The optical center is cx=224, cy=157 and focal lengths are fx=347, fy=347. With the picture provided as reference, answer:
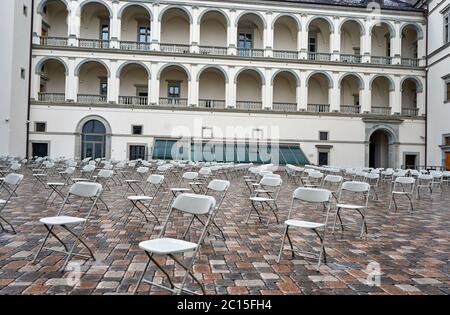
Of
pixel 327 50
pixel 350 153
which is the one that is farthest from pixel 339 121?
pixel 327 50

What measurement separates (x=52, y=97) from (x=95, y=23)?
731cm

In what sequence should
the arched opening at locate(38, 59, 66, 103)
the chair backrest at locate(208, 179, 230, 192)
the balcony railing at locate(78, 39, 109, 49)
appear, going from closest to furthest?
the chair backrest at locate(208, 179, 230, 192) < the balcony railing at locate(78, 39, 109, 49) < the arched opening at locate(38, 59, 66, 103)

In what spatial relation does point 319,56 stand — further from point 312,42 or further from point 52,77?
point 52,77

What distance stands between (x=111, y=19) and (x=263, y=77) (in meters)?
12.5

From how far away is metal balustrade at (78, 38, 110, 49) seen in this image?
26.4m

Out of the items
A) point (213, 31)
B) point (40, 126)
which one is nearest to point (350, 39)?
point (213, 31)

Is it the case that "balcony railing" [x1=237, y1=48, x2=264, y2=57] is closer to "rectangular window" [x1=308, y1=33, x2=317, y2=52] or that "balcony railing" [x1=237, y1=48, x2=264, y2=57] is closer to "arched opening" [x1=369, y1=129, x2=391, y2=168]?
"rectangular window" [x1=308, y1=33, x2=317, y2=52]

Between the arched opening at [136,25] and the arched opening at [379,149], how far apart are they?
69.6ft

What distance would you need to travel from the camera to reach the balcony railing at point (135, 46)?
26844mm

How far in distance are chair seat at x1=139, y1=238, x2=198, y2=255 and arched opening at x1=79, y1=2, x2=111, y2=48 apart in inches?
1086

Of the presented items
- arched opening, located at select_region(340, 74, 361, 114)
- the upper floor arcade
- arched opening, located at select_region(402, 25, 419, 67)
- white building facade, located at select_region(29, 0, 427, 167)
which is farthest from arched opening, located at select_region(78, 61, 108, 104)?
arched opening, located at select_region(402, 25, 419, 67)

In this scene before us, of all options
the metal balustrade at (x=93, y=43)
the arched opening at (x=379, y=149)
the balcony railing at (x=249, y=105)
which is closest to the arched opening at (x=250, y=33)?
the balcony railing at (x=249, y=105)

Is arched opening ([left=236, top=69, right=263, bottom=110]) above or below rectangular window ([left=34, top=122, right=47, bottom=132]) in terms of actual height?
above

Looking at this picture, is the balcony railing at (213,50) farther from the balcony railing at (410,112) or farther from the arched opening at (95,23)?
the balcony railing at (410,112)
